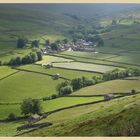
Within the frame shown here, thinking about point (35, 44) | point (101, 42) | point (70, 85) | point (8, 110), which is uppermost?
point (101, 42)

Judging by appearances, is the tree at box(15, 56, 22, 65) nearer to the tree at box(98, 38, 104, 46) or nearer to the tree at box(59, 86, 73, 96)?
the tree at box(59, 86, 73, 96)

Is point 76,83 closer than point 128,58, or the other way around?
point 76,83

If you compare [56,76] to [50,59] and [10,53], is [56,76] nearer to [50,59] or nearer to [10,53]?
[50,59]

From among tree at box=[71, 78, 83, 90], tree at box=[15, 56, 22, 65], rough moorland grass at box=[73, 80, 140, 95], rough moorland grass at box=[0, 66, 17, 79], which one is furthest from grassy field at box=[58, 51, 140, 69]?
tree at box=[71, 78, 83, 90]

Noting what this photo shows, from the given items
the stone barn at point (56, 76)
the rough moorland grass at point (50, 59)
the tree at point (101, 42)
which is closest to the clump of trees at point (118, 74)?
the stone barn at point (56, 76)

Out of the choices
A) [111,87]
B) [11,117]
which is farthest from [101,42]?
[11,117]

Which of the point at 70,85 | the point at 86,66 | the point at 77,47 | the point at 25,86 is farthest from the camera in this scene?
the point at 77,47
